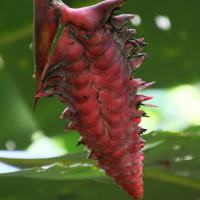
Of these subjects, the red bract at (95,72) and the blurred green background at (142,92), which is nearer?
the red bract at (95,72)

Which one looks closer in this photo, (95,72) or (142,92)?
(95,72)

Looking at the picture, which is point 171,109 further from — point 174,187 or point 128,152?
point 128,152

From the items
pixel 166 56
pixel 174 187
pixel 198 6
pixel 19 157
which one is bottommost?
pixel 174 187

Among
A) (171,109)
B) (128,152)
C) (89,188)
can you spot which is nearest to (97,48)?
(128,152)

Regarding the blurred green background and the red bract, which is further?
the blurred green background
